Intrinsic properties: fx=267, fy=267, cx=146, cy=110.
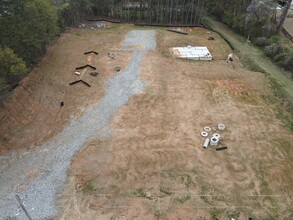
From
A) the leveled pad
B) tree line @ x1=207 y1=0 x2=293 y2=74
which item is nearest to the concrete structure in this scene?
the leveled pad

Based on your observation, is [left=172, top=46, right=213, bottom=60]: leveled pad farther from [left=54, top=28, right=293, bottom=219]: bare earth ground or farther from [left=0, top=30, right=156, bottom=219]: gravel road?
[left=0, top=30, right=156, bottom=219]: gravel road

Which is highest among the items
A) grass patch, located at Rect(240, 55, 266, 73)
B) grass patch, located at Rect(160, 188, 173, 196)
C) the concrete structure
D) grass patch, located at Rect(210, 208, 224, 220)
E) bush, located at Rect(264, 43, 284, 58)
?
bush, located at Rect(264, 43, 284, 58)

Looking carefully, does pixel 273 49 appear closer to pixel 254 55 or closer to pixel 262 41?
pixel 254 55

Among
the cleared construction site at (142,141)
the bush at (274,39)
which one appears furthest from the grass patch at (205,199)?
the bush at (274,39)

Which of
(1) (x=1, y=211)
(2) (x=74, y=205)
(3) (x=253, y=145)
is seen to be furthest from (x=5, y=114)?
(3) (x=253, y=145)

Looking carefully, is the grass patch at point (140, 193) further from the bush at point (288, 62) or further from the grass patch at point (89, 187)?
the bush at point (288, 62)

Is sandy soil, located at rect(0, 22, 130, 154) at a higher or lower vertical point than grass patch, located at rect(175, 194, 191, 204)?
higher

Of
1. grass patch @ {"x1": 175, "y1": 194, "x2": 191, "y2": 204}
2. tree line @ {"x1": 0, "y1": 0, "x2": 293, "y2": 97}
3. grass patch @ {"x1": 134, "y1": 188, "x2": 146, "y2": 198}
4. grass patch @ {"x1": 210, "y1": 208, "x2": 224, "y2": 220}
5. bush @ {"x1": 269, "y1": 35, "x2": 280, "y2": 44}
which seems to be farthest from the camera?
bush @ {"x1": 269, "y1": 35, "x2": 280, "y2": 44}

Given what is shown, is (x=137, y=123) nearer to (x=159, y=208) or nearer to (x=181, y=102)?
(x=181, y=102)
